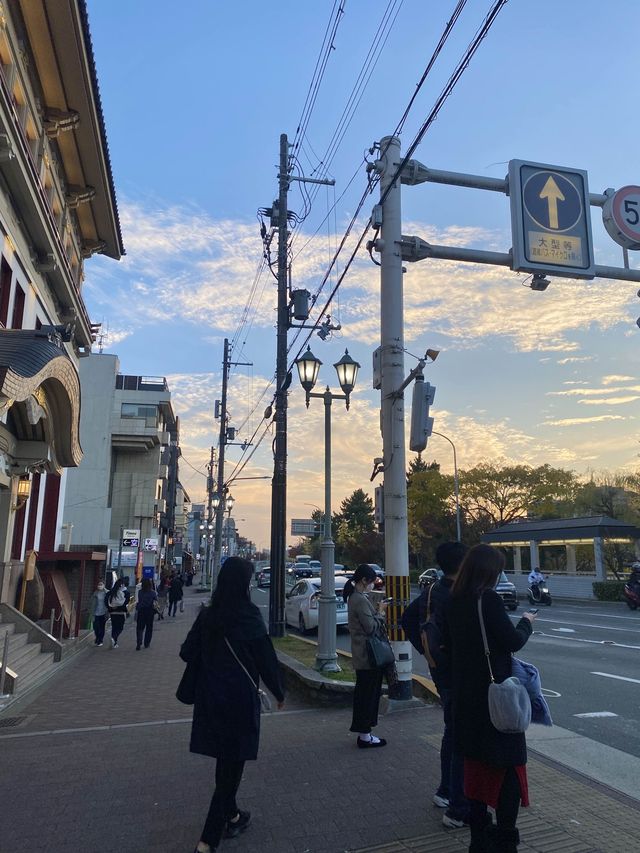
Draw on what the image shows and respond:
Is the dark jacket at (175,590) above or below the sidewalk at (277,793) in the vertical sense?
above

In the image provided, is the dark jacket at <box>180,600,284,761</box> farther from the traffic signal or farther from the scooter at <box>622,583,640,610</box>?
the scooter at <box>622,583,640,610</box>

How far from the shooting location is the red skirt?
3424 mm

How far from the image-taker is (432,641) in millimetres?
4652

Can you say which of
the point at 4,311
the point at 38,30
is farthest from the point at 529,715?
the point at 38,30

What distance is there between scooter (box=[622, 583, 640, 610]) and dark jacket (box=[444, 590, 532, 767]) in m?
25.9

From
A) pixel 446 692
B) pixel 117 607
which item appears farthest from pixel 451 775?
pixel 117 607

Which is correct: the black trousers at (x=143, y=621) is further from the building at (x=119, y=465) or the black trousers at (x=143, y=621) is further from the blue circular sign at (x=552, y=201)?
the building at (x=119, y=465)

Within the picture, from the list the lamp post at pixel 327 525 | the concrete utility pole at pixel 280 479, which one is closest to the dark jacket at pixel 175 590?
the concrete utility pole at pixel 280 479

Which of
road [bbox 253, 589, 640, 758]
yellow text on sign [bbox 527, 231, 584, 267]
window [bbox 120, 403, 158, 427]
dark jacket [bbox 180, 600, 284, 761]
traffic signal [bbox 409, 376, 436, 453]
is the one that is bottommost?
road [bbox 253, 589, 640, 758]

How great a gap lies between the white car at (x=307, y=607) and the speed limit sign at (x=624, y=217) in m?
10.8

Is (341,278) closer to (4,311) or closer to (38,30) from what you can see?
(4,311)

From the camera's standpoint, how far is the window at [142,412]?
52.8 m

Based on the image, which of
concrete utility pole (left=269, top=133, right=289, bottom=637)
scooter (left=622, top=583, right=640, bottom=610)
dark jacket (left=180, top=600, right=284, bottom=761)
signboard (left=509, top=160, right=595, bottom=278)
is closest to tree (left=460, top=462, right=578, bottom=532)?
scooter (left=622, top=583, right=640, bottom=610)

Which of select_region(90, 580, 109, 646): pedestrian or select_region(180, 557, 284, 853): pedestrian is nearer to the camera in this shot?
select_region(180, 557, 284, 853): pedestrian
